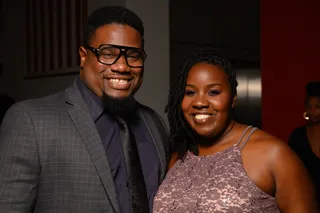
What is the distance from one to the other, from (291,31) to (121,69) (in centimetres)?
251

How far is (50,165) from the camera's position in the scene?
1.94 m

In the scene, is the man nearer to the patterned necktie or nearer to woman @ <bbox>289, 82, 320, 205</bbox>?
the patterned necktie

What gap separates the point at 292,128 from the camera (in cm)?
423

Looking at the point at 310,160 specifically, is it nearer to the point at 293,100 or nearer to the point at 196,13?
the point at 293,100

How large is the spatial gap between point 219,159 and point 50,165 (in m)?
0.79

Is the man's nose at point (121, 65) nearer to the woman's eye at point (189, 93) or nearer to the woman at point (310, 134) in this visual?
the woman's eye at point (189, 93)

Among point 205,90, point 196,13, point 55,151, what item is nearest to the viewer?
point 55,151

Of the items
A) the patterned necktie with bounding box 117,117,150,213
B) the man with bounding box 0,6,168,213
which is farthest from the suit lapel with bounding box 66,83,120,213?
the patterned necktie with bounding box 117,117,150,213

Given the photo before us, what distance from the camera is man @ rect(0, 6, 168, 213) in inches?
75.5

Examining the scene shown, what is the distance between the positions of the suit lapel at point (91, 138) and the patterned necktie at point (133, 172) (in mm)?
113

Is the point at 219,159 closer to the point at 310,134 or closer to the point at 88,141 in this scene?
the point at 88,141

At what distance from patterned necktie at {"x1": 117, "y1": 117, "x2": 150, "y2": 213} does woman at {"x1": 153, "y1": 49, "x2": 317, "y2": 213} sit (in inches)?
5.5

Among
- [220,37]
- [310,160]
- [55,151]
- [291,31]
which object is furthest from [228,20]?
[55,151]

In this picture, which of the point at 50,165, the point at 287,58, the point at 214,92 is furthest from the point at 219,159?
the point at 287,58
